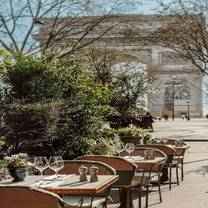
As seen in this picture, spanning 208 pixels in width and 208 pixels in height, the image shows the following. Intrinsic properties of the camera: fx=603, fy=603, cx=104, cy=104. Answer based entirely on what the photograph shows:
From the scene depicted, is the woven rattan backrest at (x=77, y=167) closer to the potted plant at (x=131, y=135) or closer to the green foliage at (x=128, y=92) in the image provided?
the potted plant at (x=131, y=135)

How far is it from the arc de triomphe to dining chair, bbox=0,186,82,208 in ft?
60.1

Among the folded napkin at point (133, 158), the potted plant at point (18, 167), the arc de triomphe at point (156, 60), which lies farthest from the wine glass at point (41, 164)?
the arc de triomphe at point (156, 60)

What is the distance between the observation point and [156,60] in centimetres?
5762

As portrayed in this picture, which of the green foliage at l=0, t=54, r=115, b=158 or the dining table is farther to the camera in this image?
the green foliage at l=0, t=54, r=115, b=158

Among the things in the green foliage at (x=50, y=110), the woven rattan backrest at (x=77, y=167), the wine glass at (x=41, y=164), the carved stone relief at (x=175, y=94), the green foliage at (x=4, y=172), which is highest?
the carved stone relief at (x=175, y=94)

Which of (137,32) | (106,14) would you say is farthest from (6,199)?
(137,32)

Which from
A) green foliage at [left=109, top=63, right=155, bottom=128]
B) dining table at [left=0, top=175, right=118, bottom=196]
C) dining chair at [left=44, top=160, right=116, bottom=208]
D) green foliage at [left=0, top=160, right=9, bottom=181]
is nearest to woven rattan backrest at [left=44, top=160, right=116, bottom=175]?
dining chair at [left=44, top=160, right=116, bottom=208]

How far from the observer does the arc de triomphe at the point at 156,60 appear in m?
26.2

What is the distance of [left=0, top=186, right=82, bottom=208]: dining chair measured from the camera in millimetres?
5094

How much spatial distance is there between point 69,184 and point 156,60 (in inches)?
2042

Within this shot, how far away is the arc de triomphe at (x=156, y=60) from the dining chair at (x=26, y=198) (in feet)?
60.1

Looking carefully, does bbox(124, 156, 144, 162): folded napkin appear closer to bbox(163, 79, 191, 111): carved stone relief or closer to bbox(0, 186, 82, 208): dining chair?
bbox(0, 186, 82, 208): dining chair

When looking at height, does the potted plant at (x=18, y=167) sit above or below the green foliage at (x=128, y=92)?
below

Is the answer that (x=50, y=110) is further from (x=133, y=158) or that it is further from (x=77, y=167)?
(x=77, y=167)
